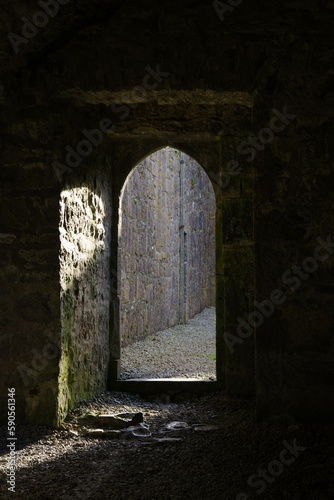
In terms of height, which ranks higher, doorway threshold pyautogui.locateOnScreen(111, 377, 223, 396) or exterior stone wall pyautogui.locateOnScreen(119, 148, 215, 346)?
exterior stone wall pyautogui.locateOnScreen(119, 148, 215, 346)

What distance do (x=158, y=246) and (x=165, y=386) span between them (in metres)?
3.93

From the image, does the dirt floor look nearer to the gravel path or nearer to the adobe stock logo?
the gravel path

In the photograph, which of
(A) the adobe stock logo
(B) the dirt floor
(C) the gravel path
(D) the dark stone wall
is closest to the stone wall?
(D) the dark stone wall

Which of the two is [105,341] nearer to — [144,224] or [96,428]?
[96,428]

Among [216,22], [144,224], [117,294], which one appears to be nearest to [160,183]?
[144,224]

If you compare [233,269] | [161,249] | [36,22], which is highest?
[36,22]

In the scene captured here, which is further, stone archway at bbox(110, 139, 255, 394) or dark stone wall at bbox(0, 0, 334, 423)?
stone archway at bbox(110, 139, 255, 394)

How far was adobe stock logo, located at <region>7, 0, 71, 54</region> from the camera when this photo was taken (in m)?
2.57

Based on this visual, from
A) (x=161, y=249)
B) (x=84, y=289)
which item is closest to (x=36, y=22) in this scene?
(x=84, y=289)

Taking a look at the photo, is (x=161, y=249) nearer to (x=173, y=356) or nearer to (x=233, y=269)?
(x=173, y=356)

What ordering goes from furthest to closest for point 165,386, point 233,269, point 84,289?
point 165,386, point 233,269, point 84,289

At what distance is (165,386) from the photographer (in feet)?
14.9

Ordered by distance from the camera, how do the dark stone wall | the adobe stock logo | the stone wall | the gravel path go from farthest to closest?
the gravel path, the stone wall, the dark stone wall, the adobe stock logo

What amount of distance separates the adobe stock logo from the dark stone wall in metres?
0.04
